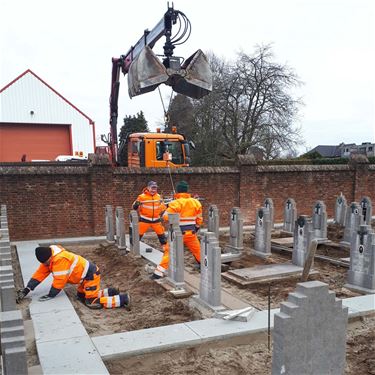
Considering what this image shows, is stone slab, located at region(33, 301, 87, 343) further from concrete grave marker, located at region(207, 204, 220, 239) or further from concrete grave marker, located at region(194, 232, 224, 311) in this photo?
concrete grave marker, located at region(207, 204, 220, 239)

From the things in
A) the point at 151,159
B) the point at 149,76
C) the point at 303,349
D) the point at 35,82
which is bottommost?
the point at 303,349

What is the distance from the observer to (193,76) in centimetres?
827

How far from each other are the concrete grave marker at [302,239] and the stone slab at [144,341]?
13.7 feet

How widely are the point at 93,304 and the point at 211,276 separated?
2043mm

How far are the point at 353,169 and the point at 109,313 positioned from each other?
14201 millimetres

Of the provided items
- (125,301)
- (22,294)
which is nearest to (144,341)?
(125,301)

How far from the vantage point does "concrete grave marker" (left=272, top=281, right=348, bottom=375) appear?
2.88 m

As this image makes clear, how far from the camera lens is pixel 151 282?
7.50 m

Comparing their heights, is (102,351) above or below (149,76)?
below

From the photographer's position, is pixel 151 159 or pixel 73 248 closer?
pixel 73 248

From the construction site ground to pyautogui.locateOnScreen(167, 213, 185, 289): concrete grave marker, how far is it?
330 mm

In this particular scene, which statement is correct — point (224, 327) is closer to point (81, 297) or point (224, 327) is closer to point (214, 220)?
point (81, 297)

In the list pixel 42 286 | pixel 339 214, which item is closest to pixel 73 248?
pixel 42 286

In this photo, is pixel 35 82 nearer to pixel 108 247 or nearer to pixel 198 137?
pixel 198 137
